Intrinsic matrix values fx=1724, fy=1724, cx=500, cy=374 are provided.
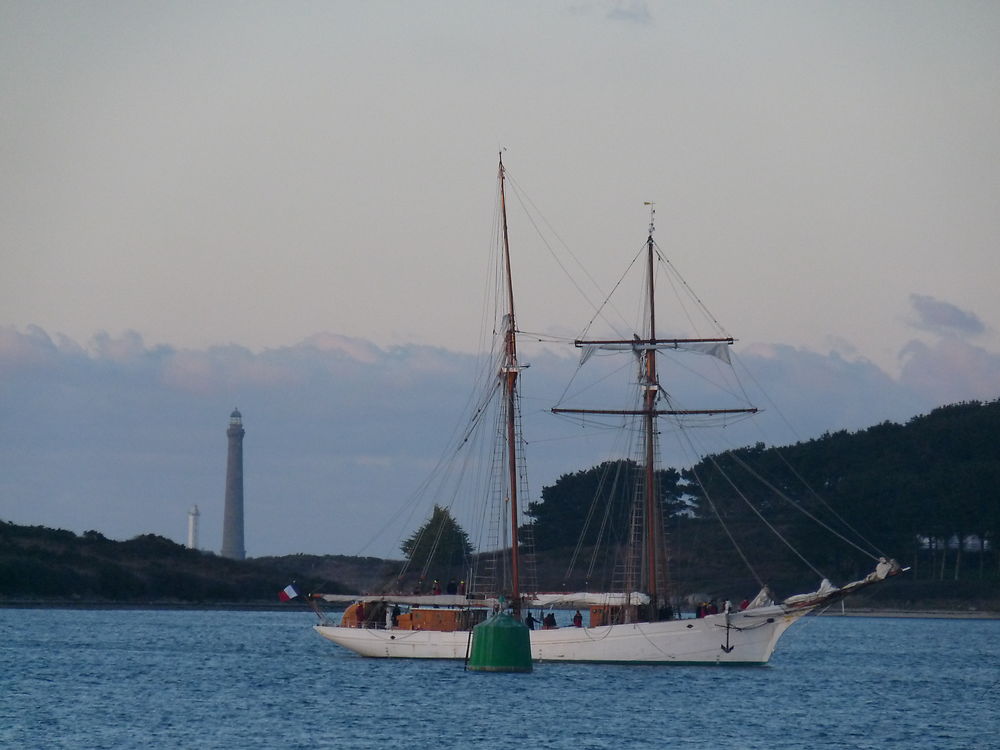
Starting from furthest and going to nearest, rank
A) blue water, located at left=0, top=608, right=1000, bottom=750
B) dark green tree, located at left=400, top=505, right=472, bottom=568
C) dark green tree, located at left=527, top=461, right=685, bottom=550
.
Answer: dark green tree, located at left=527, top=461, right=685, bottom=550 → dark green tree, located at left=400, top=505, right=472, bottom=568 → blue water, located at left=0, top=608, right=1000, bottom=750

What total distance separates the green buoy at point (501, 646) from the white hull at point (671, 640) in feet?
21.1

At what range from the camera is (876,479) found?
16175 centimetres

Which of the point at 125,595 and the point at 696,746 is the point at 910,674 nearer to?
the point at 696,746

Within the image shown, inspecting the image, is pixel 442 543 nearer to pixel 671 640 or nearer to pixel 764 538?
pixel 764 538

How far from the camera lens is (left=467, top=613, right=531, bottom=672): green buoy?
71188 millimetres

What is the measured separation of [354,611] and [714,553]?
8834 cm

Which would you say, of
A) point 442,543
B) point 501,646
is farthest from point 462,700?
point 442,543

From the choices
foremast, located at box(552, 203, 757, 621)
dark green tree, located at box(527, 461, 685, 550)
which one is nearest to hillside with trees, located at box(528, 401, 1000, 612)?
dark green tree, located at box(527, 461, 685, 550)

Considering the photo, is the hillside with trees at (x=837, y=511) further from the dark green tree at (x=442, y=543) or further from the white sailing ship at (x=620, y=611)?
the white sailing ship at (x=620, y=611)

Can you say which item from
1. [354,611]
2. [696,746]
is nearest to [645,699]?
[696,746]

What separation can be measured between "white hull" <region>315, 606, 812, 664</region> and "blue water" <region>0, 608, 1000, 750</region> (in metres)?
0.71

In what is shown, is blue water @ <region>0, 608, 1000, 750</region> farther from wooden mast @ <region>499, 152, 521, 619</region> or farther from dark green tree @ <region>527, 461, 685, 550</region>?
dark green tree @ <region>527, 461, 685, 550</region>

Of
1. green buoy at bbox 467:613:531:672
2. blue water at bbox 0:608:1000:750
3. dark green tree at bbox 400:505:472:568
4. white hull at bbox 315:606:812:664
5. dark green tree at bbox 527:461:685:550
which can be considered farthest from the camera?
dark green tree at bbox 527:461:685:550

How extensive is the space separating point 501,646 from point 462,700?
28.8 feet
